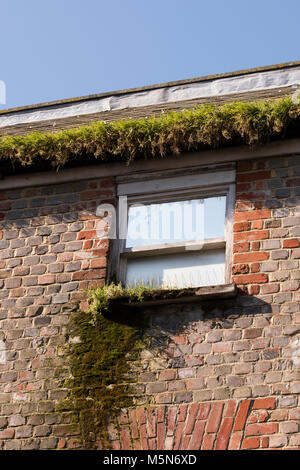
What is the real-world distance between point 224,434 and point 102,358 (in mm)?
1257

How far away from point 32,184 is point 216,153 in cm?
192

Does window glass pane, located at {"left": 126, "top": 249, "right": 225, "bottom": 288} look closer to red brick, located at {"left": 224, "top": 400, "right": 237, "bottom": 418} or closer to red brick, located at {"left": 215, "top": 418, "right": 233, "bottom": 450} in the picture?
red brick, located at {"left": 224, "top": 400, "right": 237, "bottom": 418}

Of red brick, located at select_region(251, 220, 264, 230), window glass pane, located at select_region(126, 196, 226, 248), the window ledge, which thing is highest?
window glass pane, located at select_region(126, 196, 226, 248)

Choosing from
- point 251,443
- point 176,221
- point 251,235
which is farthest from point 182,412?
point 176,221

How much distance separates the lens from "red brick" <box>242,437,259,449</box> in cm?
543

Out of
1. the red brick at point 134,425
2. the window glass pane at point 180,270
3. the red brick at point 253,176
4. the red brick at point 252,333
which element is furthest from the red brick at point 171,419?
the red brick at point 253,176

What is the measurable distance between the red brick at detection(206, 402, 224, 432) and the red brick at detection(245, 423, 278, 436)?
0.24m

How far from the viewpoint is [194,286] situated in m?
6.40

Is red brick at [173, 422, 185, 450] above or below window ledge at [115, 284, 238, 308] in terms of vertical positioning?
below

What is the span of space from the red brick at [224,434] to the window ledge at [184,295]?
3.49 feet

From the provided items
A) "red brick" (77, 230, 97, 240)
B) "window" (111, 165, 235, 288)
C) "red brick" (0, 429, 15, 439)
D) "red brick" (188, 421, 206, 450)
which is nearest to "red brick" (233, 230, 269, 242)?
"window" (111, 165, 235, 288)

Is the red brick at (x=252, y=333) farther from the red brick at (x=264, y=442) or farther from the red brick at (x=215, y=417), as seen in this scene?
the red brick at (x=264, y=442)

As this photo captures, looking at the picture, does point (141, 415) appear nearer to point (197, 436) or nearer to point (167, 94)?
point (197, 436)

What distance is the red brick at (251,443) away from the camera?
17.8ft
